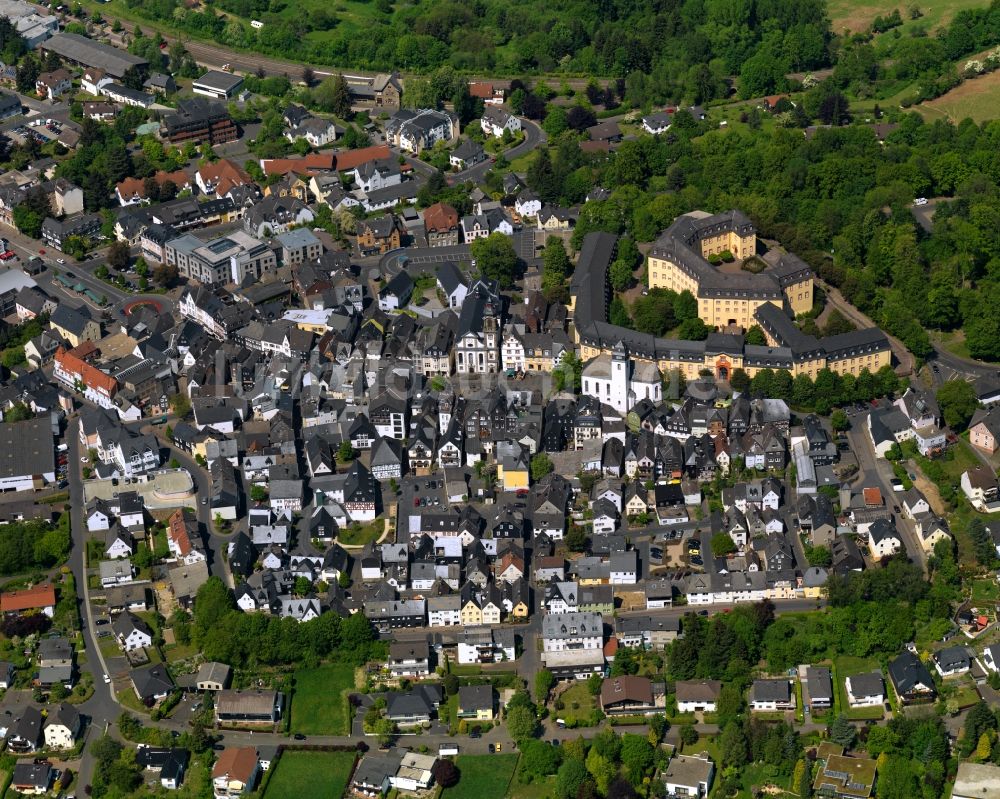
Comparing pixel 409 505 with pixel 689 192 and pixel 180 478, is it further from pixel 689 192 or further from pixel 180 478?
pixel 689 192

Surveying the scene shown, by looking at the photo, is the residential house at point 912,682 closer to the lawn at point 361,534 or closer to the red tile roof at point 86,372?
the lawn at point 361,534

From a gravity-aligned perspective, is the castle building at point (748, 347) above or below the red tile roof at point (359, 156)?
above

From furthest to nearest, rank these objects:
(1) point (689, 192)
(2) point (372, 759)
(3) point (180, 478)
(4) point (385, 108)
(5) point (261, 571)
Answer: (4) point (385, 108) → (1) point (689, 192) → (3) point (180, 478) → (5) point (261, 571) → (2) point (372, 759)

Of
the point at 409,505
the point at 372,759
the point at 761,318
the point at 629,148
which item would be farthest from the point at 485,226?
the point at 372,759

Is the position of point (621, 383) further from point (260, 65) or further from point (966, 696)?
point (260, 65)

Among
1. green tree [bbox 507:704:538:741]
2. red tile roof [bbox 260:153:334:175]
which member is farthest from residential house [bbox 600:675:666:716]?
red tile roof [bbox 260:153:334:175]

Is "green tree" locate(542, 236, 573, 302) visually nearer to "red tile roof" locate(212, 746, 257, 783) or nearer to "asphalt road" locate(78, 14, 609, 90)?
"asphalt road" locate(78, 14, 609, 90)

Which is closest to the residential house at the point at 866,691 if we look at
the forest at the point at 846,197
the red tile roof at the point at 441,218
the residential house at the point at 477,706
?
the residential house at the point at 477,706
